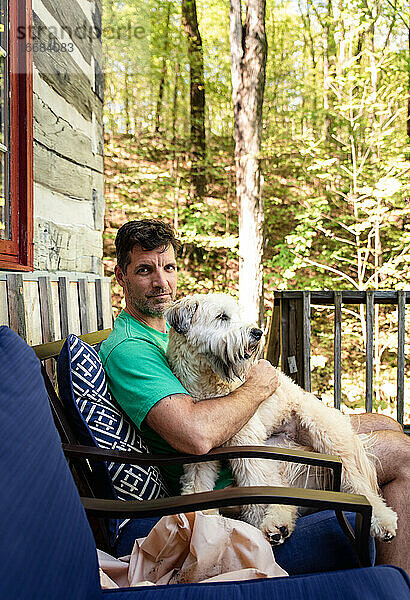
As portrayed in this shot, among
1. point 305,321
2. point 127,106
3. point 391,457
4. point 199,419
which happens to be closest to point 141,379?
point 199,419

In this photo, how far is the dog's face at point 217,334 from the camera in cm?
176

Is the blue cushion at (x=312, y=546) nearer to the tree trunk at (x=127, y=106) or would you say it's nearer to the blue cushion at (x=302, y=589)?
the blue cushion at (x=302, y=589)

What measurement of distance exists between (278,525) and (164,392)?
497 mm

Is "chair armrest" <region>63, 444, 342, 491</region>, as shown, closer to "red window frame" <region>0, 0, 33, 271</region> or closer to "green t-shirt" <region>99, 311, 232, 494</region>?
"green t-shirt" <region>99, 311, 232, 494</region>

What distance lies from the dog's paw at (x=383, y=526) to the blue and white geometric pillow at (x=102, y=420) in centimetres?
64

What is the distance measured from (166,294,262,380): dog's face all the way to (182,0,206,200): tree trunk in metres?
6.97

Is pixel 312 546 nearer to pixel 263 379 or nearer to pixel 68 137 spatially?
pixel 263 379

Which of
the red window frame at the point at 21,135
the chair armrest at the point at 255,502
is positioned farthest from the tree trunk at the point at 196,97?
the chair armrest at the point at 255,502

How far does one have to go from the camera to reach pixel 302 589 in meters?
1.08

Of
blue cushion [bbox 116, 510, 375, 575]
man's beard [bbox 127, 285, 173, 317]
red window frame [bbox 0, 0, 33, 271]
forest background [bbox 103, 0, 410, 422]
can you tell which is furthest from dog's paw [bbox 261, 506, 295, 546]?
forest background [bbox 103, 0, 410, 422]

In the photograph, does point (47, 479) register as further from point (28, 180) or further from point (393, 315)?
point (393, 315)

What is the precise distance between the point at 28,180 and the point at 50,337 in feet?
2.12

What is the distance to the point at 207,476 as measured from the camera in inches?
67.1

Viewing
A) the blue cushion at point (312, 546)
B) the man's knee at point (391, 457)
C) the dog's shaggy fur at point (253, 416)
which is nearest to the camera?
the blue cushion at point (312, 546)
